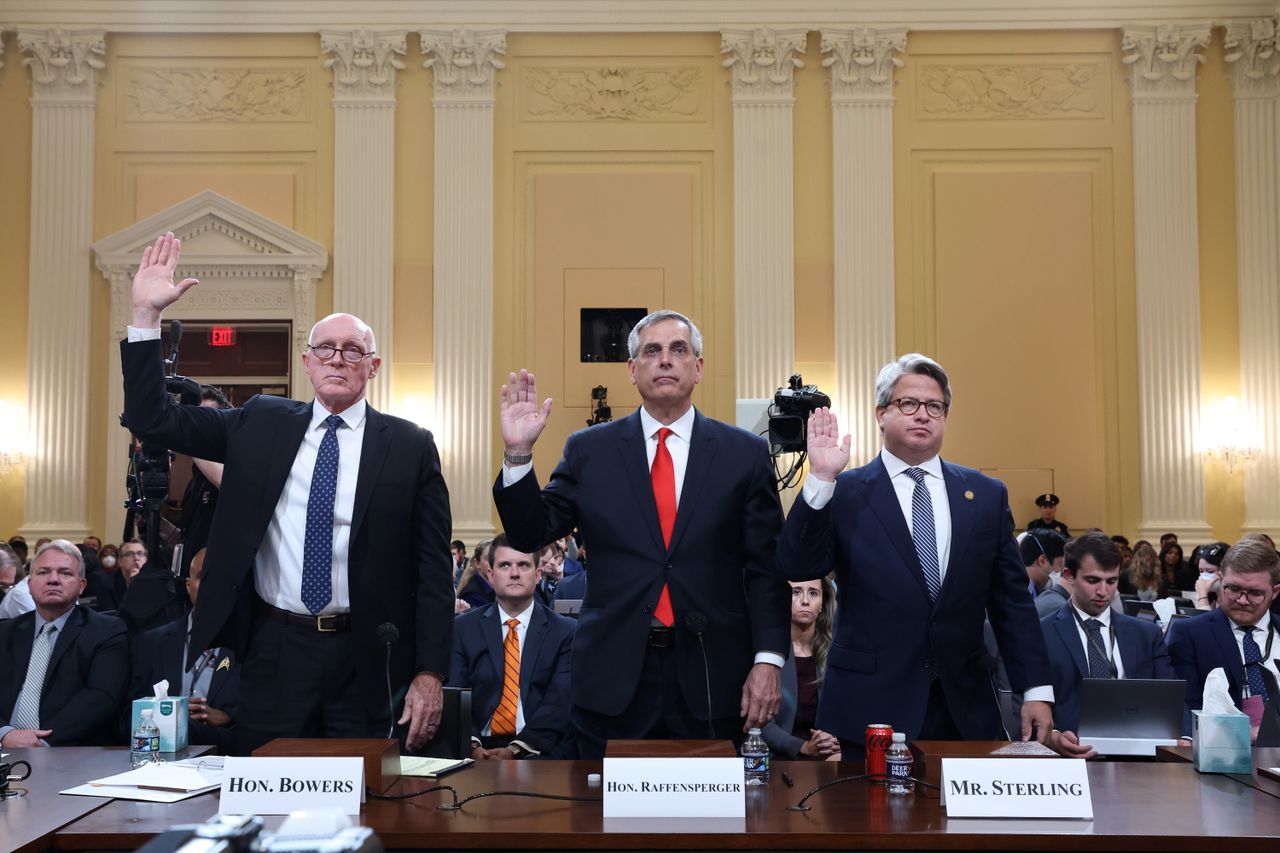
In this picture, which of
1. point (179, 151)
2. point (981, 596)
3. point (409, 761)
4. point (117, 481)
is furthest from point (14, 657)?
point (179, 151)

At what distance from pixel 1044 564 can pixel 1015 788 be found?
4504 millimetres

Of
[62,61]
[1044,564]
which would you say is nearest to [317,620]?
[1044,564]

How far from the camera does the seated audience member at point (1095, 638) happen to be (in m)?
4.37

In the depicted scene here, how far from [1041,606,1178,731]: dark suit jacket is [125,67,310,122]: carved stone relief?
949 centimetres

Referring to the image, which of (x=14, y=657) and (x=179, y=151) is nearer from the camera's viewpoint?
(x=14, y=657)

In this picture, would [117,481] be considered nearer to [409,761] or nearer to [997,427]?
[997,427]

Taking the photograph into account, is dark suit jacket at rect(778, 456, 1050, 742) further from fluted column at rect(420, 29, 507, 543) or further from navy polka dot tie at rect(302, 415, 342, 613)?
fluted column at rect(420, 29, 507, 543)

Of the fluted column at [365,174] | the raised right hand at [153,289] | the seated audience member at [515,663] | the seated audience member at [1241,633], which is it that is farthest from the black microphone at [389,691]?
the fluted column at [365,174]

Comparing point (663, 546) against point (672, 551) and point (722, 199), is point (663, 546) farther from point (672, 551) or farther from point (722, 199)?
point (722, 199)

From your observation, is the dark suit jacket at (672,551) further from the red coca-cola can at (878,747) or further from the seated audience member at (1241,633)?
the seated audience member at (1241,633)

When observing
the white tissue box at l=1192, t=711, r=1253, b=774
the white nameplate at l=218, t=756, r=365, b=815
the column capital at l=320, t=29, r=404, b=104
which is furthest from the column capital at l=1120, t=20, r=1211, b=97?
the white nameplate at l=218, t=756, r=365, b=815

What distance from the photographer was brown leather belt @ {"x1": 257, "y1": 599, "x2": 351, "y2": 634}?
2.79 metres

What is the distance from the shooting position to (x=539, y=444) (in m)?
11.9

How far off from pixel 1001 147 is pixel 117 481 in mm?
8804
